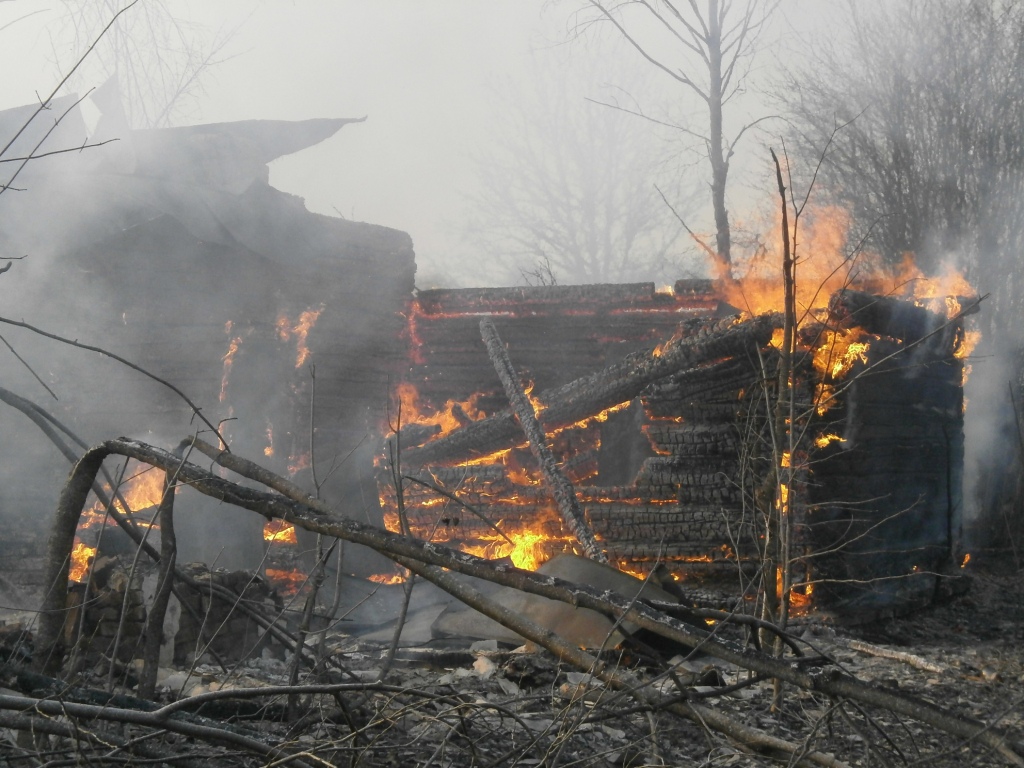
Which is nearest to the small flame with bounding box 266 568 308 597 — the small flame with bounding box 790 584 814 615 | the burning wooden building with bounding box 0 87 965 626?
the burning wooden building with bounding box 0 87 965 626

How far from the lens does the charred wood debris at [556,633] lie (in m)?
2.60

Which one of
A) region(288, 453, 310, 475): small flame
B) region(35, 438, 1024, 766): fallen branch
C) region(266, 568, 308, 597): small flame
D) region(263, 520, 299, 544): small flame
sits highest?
region(35, 438, 1024, 766): fallen branch

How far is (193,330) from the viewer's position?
41.5 feet

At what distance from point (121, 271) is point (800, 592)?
34.5ft

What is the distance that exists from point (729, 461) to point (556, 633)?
514cm

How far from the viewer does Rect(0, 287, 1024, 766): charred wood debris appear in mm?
2596

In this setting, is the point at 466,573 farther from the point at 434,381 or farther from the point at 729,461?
the point at 434,381

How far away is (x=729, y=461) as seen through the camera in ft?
29.3

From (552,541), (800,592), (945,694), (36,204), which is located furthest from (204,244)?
(945,694)

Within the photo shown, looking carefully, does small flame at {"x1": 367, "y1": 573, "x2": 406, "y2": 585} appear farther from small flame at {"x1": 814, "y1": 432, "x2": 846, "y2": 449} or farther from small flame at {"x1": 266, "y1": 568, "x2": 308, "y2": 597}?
small flame at {"x1": 814, "y1": 432, "x2": 846, "y2": 449}

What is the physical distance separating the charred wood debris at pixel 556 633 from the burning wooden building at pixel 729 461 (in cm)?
4

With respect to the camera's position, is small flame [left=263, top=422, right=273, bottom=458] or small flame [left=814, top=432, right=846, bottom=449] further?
small flame [left=263, top=422, right=273, bottom=458]

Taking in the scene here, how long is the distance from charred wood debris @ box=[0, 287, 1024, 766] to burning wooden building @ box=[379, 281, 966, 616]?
4 centimetres

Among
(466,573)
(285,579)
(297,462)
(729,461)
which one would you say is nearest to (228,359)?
(297,462)
